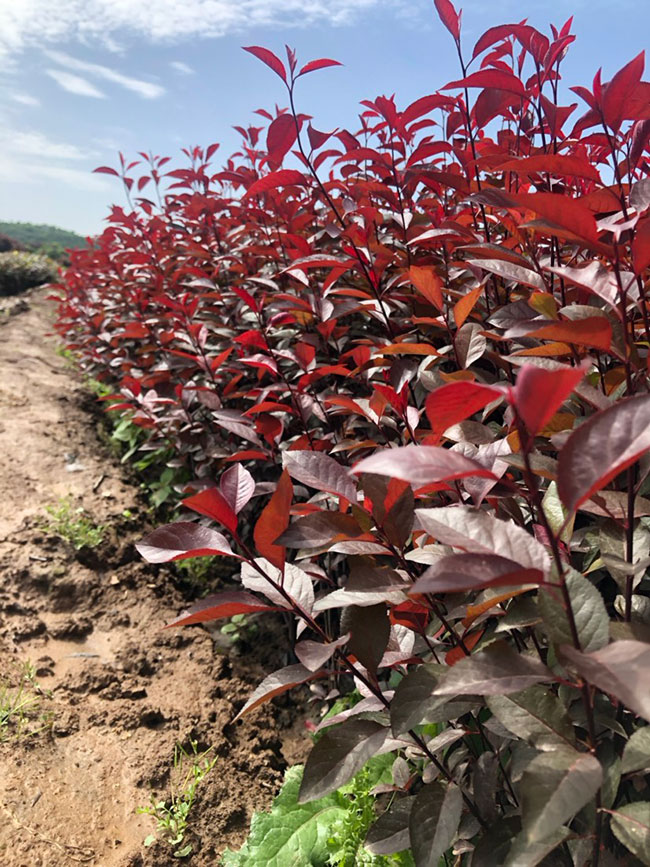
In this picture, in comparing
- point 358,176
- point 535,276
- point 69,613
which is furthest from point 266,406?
point 69,613

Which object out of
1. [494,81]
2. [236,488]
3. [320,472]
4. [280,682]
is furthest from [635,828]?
[494,81]

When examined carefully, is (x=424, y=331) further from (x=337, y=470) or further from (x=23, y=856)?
(x=23, y=856)

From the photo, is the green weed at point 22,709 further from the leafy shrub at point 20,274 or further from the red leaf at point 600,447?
the leafy shrub at point 20,274

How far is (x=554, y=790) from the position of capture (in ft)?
2.23

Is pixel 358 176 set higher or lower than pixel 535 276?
higher

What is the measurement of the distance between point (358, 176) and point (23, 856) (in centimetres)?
289

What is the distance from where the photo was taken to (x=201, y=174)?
376 centimetres

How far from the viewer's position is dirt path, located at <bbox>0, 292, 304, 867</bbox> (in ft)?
6.31

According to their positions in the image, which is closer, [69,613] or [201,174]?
[69,613]

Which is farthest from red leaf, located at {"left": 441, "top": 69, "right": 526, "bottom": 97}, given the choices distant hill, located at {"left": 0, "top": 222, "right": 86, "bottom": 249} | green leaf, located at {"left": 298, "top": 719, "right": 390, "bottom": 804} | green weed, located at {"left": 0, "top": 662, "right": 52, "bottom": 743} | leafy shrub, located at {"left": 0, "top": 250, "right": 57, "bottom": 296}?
distant hill, located at {"left": 0, "top": 222, "right": 86, "bottom": 249}

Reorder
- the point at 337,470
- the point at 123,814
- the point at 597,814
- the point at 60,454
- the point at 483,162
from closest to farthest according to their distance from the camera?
the point at 597,814, the point at 337,470, the point at 483,162, the point at 123,814, the point at 60,454

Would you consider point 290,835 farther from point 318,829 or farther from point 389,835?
point 389,835

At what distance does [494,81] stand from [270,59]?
66 cm

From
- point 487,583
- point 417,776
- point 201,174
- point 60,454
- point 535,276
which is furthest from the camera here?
point 60,454
